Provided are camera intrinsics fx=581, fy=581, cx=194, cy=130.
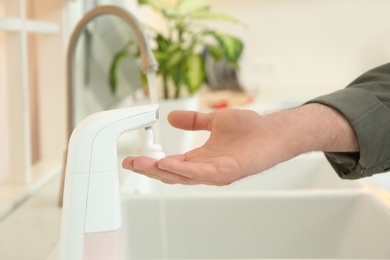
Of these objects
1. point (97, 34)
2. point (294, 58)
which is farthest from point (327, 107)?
point (294, 58)

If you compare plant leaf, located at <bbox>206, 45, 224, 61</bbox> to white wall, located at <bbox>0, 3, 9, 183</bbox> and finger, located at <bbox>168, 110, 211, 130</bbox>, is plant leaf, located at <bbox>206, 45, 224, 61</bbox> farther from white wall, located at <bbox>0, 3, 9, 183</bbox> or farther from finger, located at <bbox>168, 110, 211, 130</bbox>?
finger, located at <bbox>168, 110, 211, 130</bbox>

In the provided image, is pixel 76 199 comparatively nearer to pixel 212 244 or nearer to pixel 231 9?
pixel 212 244

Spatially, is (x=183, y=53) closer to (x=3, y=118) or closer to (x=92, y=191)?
(x=3, y=118)

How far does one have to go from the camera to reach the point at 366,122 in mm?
805

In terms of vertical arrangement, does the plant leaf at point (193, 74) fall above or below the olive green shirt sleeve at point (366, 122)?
below

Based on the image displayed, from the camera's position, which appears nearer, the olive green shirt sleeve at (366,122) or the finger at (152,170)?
the finger at (152,170)

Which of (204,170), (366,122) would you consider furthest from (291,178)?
(204,170)

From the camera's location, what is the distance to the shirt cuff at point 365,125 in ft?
2.63

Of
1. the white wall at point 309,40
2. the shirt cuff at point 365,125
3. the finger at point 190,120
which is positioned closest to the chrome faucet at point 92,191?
the finger at point 190,120

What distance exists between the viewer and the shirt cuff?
2.63 feet

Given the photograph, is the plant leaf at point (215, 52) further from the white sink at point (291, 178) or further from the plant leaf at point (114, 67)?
the white sink at point (291, 178)

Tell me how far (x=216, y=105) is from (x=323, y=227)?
1.12 m

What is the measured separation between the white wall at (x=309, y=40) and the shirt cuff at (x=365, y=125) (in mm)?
2058

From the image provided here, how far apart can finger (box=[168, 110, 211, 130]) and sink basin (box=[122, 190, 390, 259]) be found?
29cm
